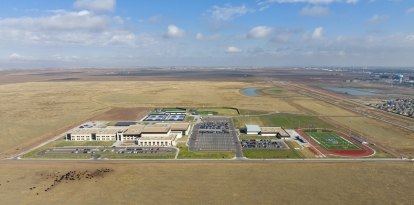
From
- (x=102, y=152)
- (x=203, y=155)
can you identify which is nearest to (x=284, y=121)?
(x=203, y=155)

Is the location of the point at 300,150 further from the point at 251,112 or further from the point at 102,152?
the point at 251,112

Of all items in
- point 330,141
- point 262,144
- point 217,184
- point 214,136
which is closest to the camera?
point 217,184

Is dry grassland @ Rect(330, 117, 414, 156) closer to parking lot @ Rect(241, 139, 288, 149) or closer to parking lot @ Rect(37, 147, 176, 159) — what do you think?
parking lot @ Rect(241, 139, 288, 149)

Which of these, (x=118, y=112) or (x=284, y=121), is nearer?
(x=284, y=121)

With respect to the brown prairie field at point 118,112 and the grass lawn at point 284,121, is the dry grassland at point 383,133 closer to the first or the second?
the brown prairie field at point 118,112

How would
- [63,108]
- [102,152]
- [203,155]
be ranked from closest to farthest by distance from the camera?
[203,155], [102,152], [63,108]

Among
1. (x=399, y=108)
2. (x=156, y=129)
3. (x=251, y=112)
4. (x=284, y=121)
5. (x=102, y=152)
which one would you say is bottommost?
(x=102, y=152)

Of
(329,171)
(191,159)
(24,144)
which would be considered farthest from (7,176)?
(329,171)

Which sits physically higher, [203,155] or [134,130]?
[134,130]
